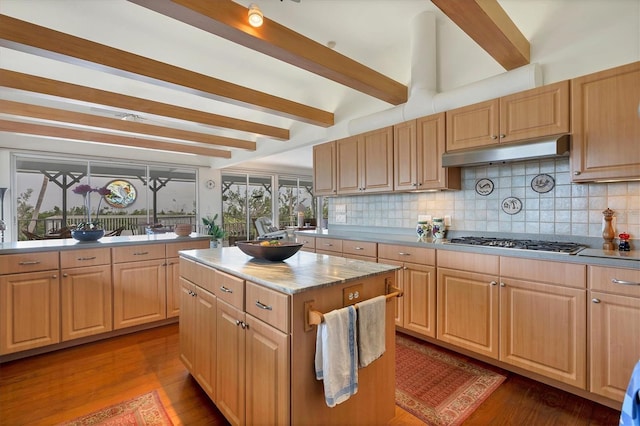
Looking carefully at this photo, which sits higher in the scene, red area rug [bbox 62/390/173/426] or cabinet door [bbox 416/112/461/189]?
cabinet door [bbox 416/112/461/189]

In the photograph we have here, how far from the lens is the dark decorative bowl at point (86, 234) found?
9.26 feet

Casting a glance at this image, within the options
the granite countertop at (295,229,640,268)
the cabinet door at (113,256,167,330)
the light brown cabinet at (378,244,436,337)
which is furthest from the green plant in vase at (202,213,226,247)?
the granite countertop at (295,229,640,268)

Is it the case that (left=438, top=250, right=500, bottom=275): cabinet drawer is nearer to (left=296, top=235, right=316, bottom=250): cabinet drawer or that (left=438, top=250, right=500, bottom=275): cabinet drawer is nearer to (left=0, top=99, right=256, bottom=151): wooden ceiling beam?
(left=296, top=235, right=316, bottom=250): cabinet drawer

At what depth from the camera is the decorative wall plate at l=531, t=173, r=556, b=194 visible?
7.97 feet

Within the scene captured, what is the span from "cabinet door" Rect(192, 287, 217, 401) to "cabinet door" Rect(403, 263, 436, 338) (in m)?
1.73

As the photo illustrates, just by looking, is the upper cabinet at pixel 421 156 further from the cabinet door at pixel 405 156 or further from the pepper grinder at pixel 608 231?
the pepper grinder at pixel 608 231

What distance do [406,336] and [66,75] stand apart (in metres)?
4.72

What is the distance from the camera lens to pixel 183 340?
2.16 metres

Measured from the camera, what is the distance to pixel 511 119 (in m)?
2.35

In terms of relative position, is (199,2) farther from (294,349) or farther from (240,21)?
(294,349)

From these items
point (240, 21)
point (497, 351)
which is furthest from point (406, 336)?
point (240, 21)

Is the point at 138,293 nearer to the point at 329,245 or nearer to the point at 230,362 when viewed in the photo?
the point at 230,362

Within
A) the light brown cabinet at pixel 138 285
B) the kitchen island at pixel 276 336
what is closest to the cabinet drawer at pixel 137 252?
the light brown cabinet at pixel 138 285

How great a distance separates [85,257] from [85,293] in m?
0.32
